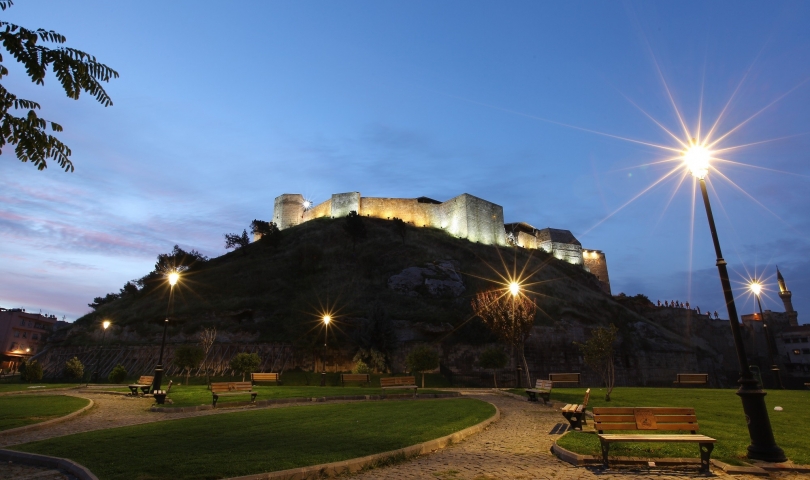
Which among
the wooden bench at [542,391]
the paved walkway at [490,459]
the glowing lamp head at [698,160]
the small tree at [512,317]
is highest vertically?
the glowing lamp head at [698,160]

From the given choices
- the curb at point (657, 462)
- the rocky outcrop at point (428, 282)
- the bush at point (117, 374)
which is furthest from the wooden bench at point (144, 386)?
the rocky outcrop at point (428, 282)

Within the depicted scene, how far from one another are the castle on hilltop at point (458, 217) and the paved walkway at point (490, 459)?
69860mm

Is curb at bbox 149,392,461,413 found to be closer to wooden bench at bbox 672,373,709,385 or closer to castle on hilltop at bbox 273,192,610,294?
wooden bench at bbox 672,373,709,385

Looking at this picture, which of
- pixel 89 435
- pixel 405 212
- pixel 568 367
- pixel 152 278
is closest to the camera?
pixel 89 435

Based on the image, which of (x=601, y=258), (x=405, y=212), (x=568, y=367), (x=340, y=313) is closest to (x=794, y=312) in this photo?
(x=601, y=258)

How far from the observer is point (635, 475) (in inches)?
270

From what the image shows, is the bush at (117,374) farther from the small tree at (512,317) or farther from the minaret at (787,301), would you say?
the minaret at (787,301)

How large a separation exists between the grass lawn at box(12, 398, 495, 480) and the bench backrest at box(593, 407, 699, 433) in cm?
344

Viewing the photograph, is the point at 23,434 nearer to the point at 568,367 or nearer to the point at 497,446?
the point at 497,446

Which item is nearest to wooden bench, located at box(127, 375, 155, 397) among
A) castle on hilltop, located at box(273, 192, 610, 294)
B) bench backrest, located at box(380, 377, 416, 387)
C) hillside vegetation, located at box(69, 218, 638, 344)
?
bench backrest, located at box(380, 377, 416, 387)

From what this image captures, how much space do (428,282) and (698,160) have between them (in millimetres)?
45437

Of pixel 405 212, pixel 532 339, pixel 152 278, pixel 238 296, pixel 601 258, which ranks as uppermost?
pixel 405 212

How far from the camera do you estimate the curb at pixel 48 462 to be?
263 inches

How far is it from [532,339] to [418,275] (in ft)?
54.4
